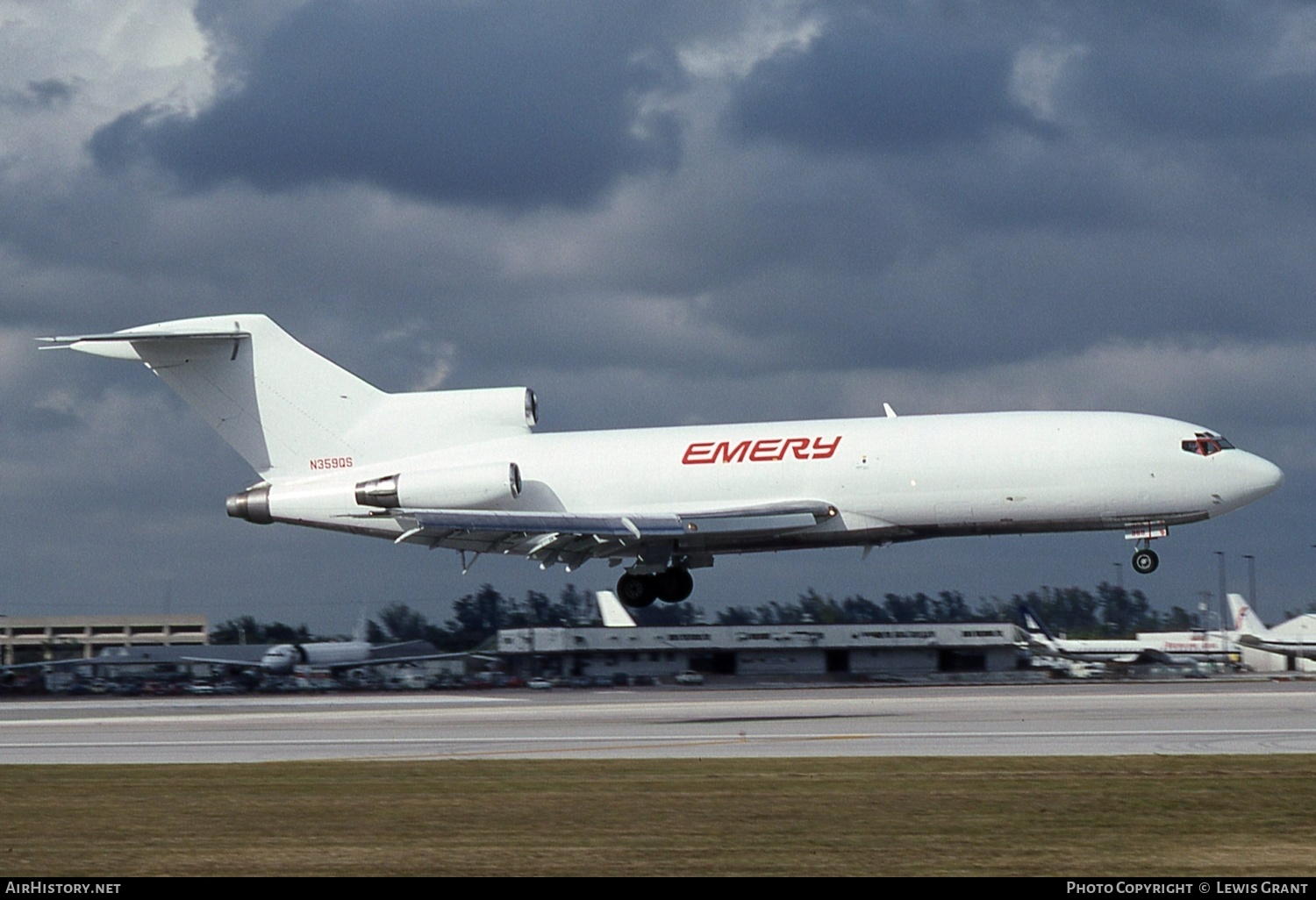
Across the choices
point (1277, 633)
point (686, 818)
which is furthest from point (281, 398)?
point (1277, 633)

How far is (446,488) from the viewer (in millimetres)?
39375

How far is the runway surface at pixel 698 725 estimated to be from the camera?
81.4ft

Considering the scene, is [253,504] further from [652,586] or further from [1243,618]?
[1243,618]

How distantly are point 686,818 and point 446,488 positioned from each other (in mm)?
23343

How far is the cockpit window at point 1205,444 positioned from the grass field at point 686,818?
16.4 metres

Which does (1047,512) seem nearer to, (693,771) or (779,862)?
(693,771)

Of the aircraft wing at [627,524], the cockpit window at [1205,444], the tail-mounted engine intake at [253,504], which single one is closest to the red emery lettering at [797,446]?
the aircraft wing at [627,524]

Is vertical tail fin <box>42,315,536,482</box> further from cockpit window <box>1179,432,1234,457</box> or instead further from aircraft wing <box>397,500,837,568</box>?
cockpit window <box>1179,432,1234,457</box>

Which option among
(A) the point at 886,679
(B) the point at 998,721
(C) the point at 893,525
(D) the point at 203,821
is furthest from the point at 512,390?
(D) the point at 203,821

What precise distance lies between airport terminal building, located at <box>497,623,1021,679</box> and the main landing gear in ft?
39.5

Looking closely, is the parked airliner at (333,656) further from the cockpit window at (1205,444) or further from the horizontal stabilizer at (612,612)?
the cockpit window at (1205,444)

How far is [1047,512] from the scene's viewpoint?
122 ft

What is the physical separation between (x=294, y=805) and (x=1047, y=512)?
76.7 feet

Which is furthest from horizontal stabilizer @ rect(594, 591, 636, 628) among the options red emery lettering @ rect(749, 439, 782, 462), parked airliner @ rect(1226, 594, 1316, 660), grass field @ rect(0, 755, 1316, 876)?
grass field @ rect(0, 755, 1316, 876)
